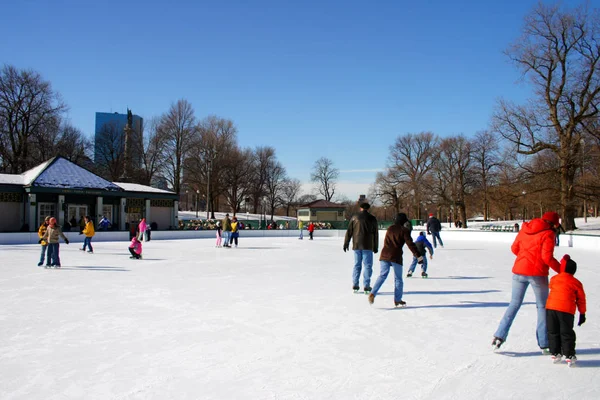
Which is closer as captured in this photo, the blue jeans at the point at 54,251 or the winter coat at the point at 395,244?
the winter coat at the point at 395,244

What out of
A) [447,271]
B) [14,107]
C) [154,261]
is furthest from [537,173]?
[14,107]

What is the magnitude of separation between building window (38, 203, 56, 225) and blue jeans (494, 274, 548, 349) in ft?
111

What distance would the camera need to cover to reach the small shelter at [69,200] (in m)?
31.7

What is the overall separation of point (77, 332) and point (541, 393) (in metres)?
4.99

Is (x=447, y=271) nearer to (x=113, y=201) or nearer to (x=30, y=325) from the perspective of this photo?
(x=30, y=325)

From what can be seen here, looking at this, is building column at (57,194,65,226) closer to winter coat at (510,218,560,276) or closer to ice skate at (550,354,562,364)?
winter coat at (510,218,560,276)

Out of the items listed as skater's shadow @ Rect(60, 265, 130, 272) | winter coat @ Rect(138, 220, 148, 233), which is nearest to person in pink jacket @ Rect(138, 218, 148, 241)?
winter coat @ Rect(138, 220, 148, 233)

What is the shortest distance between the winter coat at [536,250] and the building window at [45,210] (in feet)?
112

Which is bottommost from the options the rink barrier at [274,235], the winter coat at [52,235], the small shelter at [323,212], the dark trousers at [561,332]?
the rink barrier at [274,235]

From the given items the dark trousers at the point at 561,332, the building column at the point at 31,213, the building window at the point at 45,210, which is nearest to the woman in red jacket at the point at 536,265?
the dark trousers at the point at 561,332

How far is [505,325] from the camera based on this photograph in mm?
4836

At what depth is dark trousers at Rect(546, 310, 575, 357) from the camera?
14.3 feet

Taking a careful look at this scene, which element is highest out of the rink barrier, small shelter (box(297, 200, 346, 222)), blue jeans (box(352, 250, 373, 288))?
small shelter (box(297, 200, 346, 222))

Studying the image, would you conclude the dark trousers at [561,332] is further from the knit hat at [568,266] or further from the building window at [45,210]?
the building window at [45,210]
